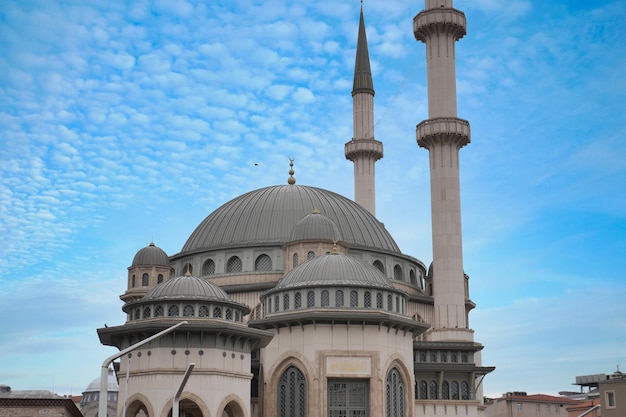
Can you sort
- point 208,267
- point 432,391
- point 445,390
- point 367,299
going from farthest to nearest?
point 208,267
point 445,390
point 432,391
point 367,299

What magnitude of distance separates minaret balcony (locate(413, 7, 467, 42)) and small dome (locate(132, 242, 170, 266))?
27344 millimetres

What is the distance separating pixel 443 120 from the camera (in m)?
68.1

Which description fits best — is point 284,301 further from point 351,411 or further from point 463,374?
point 463,374

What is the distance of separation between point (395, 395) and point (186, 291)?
13.7 meters

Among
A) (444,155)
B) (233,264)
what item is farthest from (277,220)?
(444,155)

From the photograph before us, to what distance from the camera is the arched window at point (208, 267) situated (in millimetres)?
67062

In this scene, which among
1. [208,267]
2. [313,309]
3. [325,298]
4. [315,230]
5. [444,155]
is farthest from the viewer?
[444,155]

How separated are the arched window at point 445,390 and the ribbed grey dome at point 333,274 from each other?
10.3 metres

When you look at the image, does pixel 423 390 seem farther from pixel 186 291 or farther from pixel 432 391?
pixel 186 291

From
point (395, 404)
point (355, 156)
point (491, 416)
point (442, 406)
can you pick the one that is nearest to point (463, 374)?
point (442, 406)

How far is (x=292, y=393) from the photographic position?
169ft

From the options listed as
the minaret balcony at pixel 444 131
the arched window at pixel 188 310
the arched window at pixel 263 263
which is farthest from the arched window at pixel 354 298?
the minaret balcony at pixel 444 131

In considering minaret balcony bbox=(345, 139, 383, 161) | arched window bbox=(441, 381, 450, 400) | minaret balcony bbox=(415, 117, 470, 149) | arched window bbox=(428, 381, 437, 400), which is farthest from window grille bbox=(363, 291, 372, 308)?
minaret balcony bbox=(345, 139, 383, 161)

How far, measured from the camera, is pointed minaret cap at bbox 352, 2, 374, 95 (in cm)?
8619
